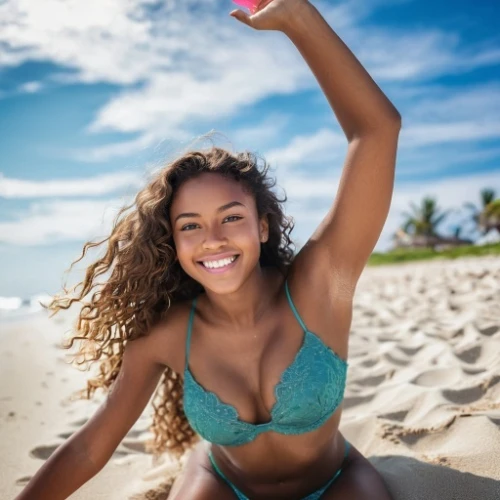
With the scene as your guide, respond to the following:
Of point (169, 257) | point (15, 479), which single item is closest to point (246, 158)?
point (169, 257)

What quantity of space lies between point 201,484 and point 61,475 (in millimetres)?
573

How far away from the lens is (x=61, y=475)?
218cm

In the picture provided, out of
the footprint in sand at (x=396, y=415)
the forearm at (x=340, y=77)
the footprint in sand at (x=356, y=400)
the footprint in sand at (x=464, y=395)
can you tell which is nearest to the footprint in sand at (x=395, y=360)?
the footprint in sand at (x=356, y=400)

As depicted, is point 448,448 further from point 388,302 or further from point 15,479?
point 388,302

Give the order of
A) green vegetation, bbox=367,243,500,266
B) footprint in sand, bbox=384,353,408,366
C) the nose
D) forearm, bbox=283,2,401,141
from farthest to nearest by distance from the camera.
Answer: green vegetation, bbox=367,243,500,266 < footprint in sand, bbox=384,353,408,366 < the nose < forearm, bbox=283,2,401,141

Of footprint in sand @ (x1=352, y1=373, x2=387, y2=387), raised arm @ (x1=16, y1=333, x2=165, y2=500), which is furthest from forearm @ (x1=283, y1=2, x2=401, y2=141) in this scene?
footprint in sand @ (x1=352, y1=373, x2=387, y2=387)

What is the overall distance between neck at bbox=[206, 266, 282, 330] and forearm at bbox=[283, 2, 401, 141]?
732 mm

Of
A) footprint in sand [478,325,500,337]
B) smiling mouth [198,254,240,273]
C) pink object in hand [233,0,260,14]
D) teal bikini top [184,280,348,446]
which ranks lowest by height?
footprint in sand [478,325,500,337]

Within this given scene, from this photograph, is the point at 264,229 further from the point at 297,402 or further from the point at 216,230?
the point at 297,402

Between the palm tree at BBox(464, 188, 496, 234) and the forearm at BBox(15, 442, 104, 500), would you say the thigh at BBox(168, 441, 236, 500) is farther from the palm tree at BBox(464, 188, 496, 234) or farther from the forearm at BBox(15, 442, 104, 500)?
the palm tree at BBox(464, 188, 496, 234)

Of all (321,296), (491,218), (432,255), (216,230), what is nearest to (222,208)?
(216,230)

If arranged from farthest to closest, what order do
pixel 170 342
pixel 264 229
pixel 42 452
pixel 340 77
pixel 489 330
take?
pixel 489 330
pixel 42 452
pixel 264 229
pixel 170 342
pixel 340 77

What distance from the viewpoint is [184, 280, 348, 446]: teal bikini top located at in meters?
2.11

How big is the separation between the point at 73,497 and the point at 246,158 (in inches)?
75.6
